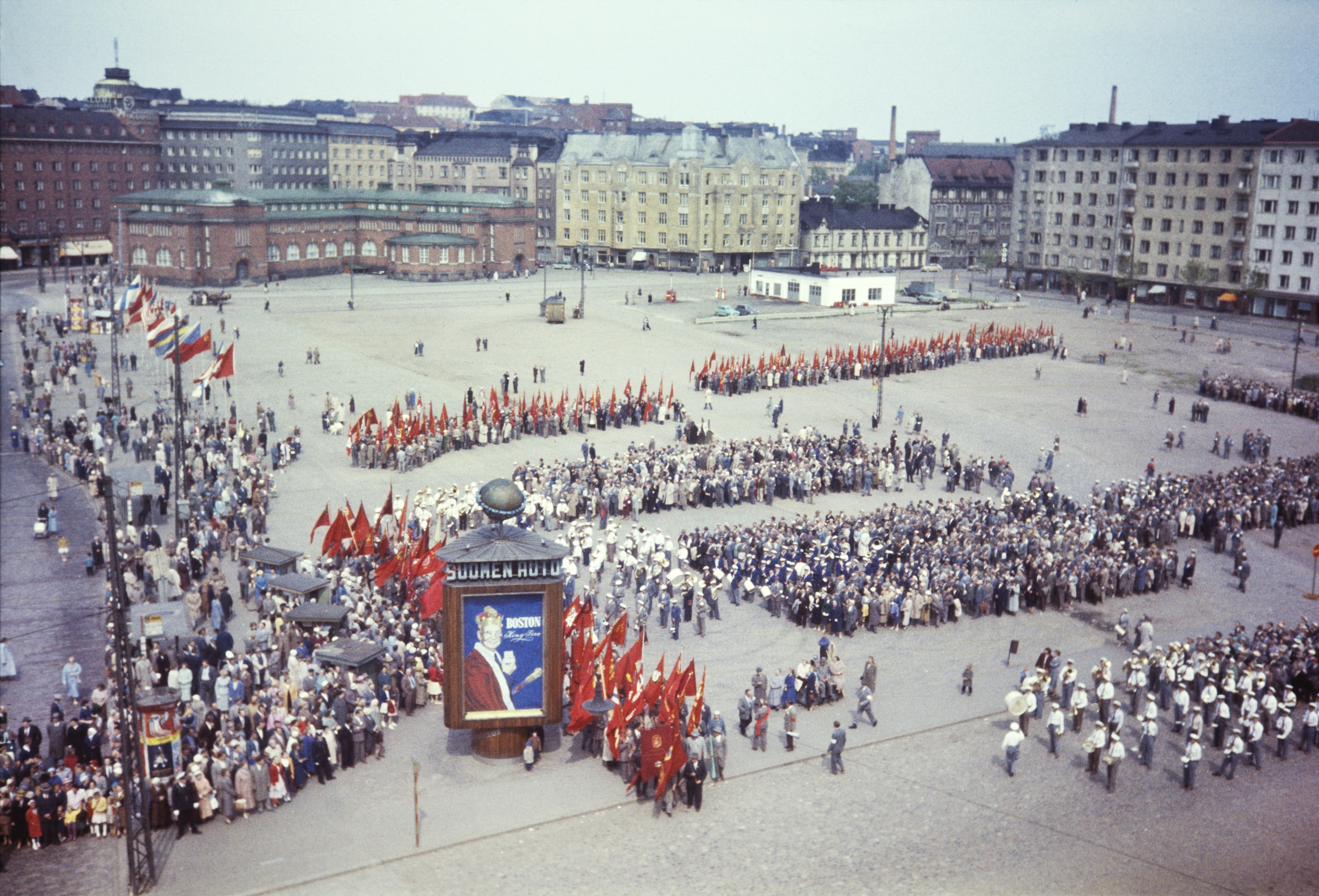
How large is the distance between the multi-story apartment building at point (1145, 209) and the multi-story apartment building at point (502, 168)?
183 feet

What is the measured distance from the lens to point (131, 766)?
60.7 feet

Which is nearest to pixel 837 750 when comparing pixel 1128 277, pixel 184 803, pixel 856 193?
pixel 184 803

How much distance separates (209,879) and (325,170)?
6128 inches

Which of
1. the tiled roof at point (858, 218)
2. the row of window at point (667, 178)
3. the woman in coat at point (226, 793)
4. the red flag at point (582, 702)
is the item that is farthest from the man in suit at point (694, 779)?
the tiled roof at point (858, 218)

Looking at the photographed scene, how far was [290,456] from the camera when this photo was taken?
154ft

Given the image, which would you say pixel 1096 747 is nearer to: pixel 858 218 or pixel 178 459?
pixel 178 459

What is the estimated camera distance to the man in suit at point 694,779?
70.5 feet

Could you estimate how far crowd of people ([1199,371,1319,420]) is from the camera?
6328cm

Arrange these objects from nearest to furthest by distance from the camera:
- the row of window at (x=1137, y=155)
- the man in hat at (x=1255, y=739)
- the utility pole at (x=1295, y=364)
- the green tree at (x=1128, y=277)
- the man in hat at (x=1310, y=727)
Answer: the man in hat at (x=1255, y=739)
the man in hat at (x=1310, y=727)
the utility pole at (x=1295, y=364)
the row of window at (x=1137, y=155)
the green tree at (x=1128, y=277)

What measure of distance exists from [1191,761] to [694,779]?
33.5 ft

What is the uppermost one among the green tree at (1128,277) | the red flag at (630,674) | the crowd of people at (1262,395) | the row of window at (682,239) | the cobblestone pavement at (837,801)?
the row of window at (682,239)

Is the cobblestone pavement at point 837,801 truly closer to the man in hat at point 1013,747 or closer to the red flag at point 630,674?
the man in hat at point 1013,747

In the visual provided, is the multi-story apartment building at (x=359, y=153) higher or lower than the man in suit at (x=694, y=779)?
higher

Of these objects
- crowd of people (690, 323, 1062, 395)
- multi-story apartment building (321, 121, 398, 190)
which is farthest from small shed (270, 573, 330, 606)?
multi-story apartment building (321, 121, 398, 190)
